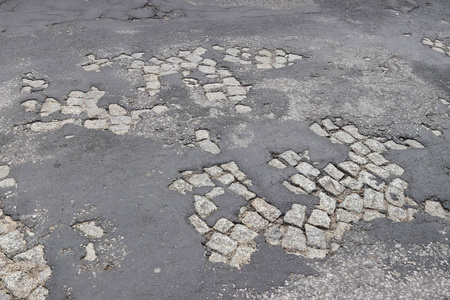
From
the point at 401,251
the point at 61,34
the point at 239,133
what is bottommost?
the point at 401,251

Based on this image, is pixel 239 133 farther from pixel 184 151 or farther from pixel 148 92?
pixel 148 92

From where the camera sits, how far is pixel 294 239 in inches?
138

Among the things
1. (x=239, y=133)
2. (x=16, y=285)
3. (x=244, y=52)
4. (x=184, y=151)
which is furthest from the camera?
(x=244, y=52)

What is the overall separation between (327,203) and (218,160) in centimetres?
125

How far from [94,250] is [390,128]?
3.79m

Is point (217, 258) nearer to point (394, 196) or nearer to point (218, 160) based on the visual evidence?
point (218, 160)

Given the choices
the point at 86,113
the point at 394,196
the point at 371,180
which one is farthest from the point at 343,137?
the point at 86,113

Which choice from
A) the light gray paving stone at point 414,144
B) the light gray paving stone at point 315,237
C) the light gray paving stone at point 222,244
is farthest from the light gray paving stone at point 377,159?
the light gray paving stone at point 222,244

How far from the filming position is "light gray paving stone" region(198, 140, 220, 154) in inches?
172

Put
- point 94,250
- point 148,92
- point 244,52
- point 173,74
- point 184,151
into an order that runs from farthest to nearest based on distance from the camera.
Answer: point 244,52
point 173,74
point 148,92
point 184,151
point 94,250

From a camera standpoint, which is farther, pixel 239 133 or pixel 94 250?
pixel 239 133

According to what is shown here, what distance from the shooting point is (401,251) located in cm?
349

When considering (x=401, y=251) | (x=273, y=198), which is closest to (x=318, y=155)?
(x=273, y=198)

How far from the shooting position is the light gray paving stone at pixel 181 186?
3883mm
